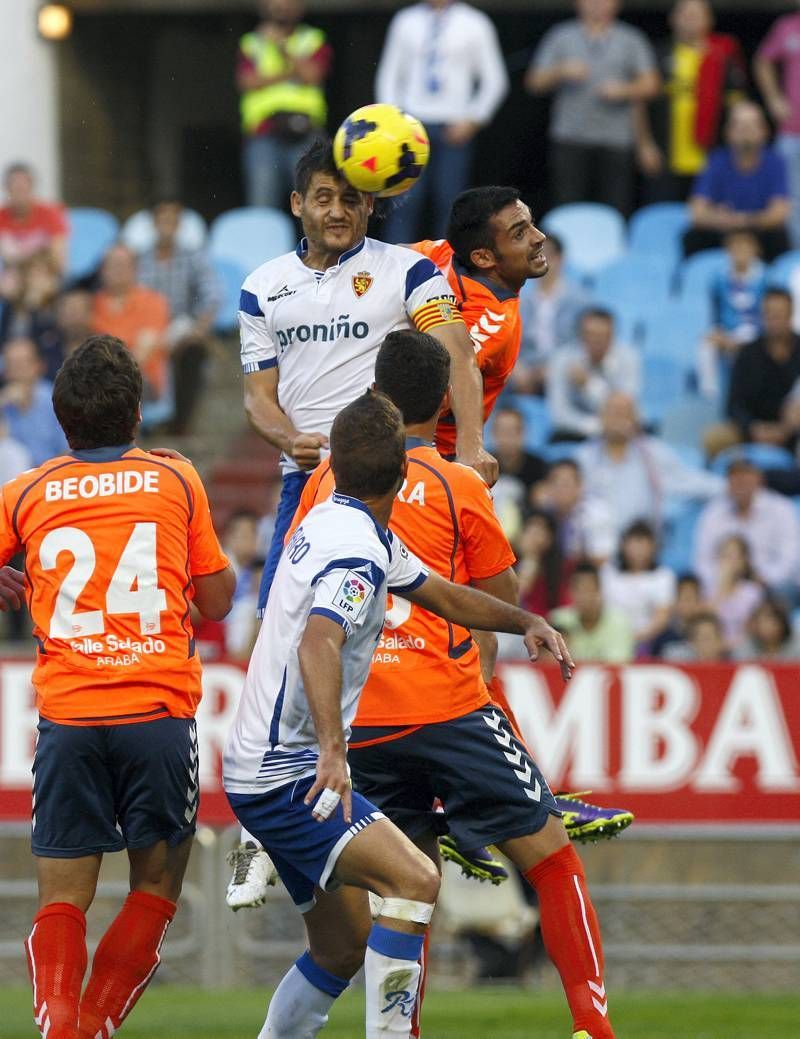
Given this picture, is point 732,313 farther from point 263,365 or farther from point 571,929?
point 571,929

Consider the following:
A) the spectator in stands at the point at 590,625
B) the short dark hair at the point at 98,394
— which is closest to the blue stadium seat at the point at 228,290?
the spectator in stands at the point at 590,625

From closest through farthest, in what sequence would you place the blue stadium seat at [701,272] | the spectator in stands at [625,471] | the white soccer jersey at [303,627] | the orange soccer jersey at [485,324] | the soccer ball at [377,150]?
the white soccer jersey at [303,627] → the soccer ball at [377,150] → the orange soccer jersey at [485,324] → the spectator in stands at [625,471] → the blue stadium seat at [701,272]

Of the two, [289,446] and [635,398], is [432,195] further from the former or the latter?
[289,446]

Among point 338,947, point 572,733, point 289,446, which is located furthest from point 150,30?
point 338,947

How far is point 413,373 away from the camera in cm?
654

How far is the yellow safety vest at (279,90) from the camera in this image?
16.0 m

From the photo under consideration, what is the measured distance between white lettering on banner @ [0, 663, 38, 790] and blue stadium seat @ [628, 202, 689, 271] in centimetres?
695

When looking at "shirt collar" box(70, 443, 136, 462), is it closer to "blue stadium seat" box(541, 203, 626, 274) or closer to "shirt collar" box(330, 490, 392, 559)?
"shirt collar" box(330, 490, 392, 559)

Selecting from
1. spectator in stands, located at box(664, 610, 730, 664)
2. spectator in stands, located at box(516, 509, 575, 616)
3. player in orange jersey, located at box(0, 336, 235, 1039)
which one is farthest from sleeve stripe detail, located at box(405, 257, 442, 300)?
spectator in stands, located at box(516, 509, 575, 616)

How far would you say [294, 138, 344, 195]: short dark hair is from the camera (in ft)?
23.1

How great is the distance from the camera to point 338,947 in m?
6.38

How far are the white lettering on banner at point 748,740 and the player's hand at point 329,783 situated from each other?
19.1ft

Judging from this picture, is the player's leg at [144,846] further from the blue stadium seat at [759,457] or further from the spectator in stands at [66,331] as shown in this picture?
the spectator in stands at [66,331]

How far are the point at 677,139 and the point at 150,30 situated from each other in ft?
18.8
